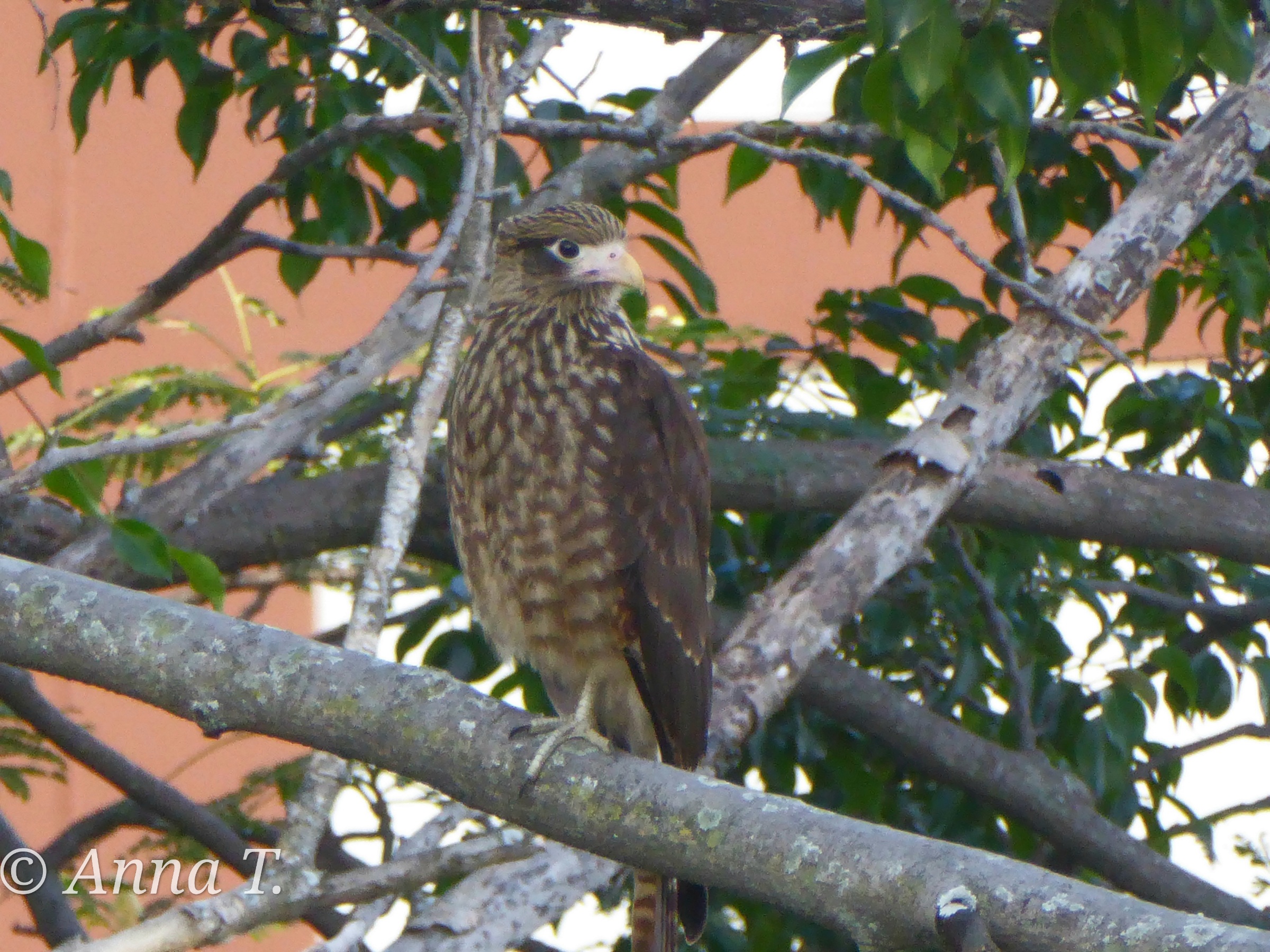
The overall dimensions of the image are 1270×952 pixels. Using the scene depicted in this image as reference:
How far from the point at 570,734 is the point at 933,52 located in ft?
3.27

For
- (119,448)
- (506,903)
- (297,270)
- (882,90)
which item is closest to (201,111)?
(297,270)

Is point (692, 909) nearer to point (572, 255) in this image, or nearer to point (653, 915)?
point (653, 915)

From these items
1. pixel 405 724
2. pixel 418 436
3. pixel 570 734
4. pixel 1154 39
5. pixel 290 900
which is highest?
pixel 418 436

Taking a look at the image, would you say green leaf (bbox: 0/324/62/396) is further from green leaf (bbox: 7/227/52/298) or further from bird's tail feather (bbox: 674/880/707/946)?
bird's tail feather (bbox: 674/880/707/946)

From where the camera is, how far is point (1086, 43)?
147 cm

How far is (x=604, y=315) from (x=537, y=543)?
1.97 feet

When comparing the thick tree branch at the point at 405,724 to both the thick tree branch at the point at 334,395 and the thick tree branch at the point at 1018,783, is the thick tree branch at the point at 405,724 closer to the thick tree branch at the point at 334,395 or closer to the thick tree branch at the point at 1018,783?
the thick tree branch at the point at 334,395

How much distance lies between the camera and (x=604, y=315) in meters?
2.85

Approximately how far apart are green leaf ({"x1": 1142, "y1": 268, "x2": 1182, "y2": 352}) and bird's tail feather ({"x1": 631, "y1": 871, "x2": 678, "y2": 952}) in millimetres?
1648

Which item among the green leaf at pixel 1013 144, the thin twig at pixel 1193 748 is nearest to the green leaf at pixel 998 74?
the green leaf at pixel 1013 144

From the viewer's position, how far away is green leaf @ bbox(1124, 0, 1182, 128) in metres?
1.45

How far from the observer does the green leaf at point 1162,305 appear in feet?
10.8

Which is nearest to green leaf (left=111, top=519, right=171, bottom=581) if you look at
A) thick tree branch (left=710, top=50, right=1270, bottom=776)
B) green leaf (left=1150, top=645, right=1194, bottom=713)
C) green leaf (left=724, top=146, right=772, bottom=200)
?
thick tree branch (left=710, top=50, right=1270, bottom=776)

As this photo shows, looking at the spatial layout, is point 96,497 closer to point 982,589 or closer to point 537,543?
point 537,543
